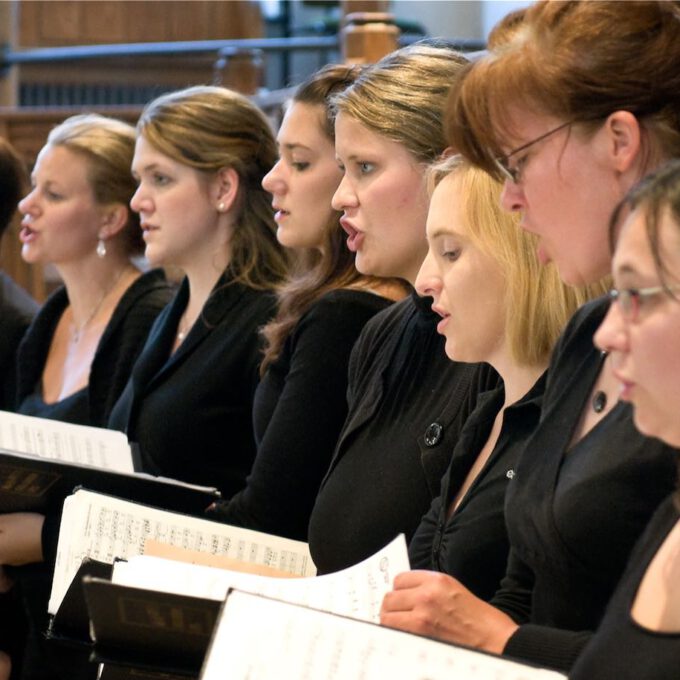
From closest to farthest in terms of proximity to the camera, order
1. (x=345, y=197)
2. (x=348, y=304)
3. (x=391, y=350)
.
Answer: (x=391, y=350), (x=345, y=197), (x=348, y=304)

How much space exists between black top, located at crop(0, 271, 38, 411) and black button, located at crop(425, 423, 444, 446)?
233 centimetres

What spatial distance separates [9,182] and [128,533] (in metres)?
2.45

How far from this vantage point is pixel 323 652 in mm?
1523

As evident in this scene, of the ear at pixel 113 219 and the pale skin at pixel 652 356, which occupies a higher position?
the pale skin at pixel 652 356

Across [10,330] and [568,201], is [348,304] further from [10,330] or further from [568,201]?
[10,330]

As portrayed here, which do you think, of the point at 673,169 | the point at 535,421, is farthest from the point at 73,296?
the point at 673,169

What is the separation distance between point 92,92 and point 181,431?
6.69m

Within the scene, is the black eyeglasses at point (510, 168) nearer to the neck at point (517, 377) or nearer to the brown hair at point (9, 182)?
the neck at point (517, 377)

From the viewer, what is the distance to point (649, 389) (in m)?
1.41

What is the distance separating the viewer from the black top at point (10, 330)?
4.32 meters

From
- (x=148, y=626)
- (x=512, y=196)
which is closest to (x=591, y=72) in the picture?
(x=512, y=196)

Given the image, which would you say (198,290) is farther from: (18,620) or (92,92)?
(92,92)

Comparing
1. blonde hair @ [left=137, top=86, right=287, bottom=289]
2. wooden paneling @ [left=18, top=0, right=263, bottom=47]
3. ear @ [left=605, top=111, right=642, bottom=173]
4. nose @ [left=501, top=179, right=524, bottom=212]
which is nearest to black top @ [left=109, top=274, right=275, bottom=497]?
blonde hair @ [left=137, top=86, right=287, bottom=289]

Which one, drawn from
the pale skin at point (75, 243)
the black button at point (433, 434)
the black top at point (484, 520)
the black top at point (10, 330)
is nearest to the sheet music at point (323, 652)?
the black top at point (484, 520)
